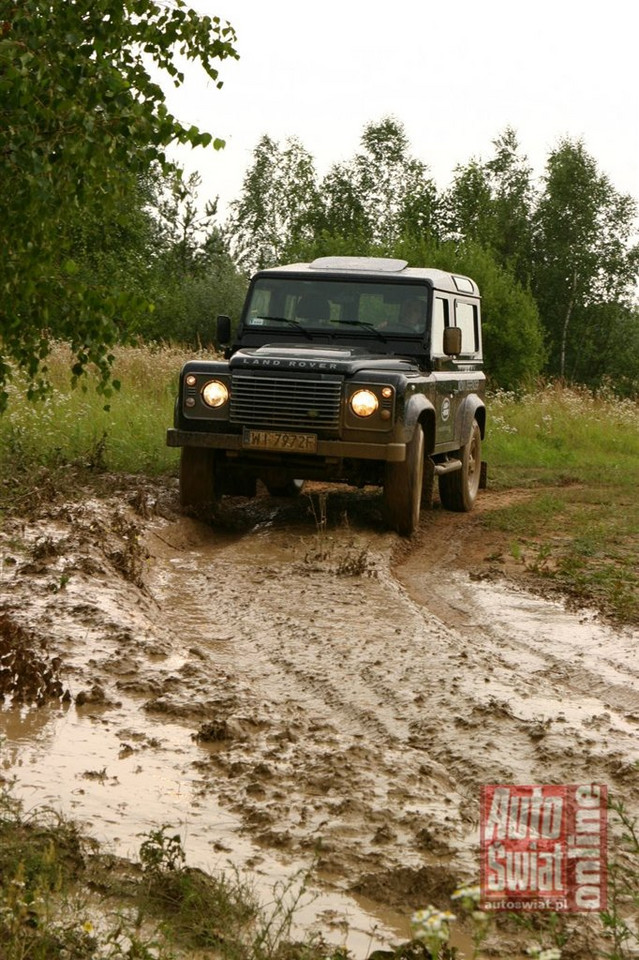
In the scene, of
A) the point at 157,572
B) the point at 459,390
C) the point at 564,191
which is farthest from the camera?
the point at 564,191

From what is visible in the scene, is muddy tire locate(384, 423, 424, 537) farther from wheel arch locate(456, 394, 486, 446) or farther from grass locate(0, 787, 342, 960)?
grass locate(0, 787, 342, 960)

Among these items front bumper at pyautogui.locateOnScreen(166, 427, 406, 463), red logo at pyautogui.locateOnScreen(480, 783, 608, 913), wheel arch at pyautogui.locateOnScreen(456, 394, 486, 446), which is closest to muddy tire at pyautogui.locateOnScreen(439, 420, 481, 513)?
wheel arch at pyautogui.locateOnScreen(456, 394, 486, 446)

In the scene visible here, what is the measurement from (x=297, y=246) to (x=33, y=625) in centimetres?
3587

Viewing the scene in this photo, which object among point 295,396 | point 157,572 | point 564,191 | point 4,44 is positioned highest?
point 564,191

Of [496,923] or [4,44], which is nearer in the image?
[496,923]

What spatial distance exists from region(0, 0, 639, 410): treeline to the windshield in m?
1.59

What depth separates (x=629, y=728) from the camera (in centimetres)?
488

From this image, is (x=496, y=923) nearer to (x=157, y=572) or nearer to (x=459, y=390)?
(x=157, y=572)

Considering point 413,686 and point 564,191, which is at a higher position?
point 564,191

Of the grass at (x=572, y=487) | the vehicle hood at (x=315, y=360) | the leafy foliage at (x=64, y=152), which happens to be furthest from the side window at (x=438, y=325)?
the leafy foliage at (x=64, y=152)

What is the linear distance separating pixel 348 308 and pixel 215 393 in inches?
61.5

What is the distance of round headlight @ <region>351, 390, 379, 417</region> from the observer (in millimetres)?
9070

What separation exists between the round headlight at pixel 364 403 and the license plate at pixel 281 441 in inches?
14.5

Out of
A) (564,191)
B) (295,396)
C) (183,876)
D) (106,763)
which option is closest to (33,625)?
(106,763)
